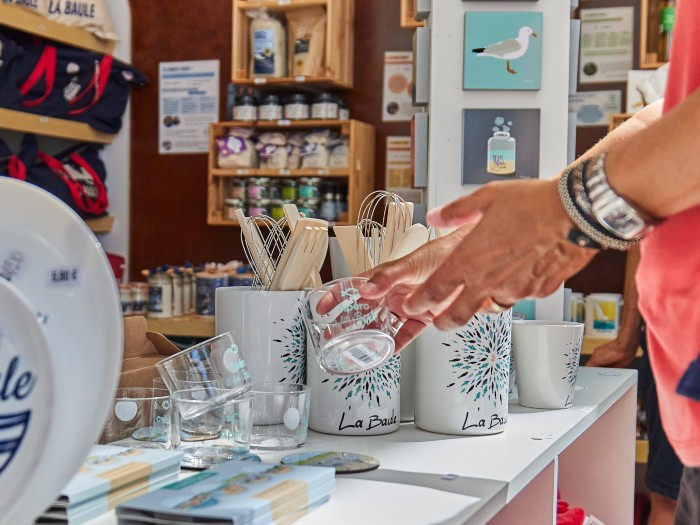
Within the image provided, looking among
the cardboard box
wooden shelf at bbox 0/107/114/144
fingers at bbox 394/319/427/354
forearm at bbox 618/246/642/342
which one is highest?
wooden shelf at bbox 0/107/114/144

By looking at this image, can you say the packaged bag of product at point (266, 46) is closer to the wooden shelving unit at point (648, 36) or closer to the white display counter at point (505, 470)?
the wooden shelving unit at point (648, 36)

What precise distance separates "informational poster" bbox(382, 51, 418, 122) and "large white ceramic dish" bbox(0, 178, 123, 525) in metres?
4.01

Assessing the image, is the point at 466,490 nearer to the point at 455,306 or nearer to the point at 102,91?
the point at 455,306

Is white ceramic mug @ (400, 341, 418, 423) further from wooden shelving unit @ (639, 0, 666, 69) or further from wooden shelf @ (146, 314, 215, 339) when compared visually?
wooden shelving unit @ (639, 0, 666, 69)

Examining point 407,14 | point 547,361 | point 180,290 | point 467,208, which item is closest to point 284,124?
point 407,14

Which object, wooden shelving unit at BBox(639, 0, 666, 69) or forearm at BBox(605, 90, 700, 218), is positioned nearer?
forearm at BBox(605, 90, 700, 218)

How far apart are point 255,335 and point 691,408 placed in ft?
2.10

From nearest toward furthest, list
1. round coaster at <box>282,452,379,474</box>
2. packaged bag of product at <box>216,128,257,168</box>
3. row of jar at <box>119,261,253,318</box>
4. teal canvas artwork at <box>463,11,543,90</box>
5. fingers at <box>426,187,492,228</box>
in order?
fingers at <box>426,187,492,228</box> < round coaster at <box>282,452,379,474</box> < teal canvas artwork at <box>463,11,543,90</box> < row of jar at <box>119,261,253,318</box> < packaged bag of product at <box>216,128,257,168</box>

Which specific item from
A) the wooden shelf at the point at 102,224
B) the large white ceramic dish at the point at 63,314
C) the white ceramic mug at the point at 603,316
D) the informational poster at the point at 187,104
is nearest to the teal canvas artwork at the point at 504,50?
the large white ceramic dish at the point at 63,314

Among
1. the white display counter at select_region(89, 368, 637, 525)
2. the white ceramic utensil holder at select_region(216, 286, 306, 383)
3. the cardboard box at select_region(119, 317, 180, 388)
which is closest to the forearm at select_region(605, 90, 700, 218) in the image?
the white display counter at select_region(89, 368, 637, 525)

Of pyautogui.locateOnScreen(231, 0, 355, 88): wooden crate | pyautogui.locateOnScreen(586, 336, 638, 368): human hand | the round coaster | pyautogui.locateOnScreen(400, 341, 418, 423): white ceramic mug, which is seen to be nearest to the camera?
the round coaster

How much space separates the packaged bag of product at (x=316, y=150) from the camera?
4332mm

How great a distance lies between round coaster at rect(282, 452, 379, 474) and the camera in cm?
108

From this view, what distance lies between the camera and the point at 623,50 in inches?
166
